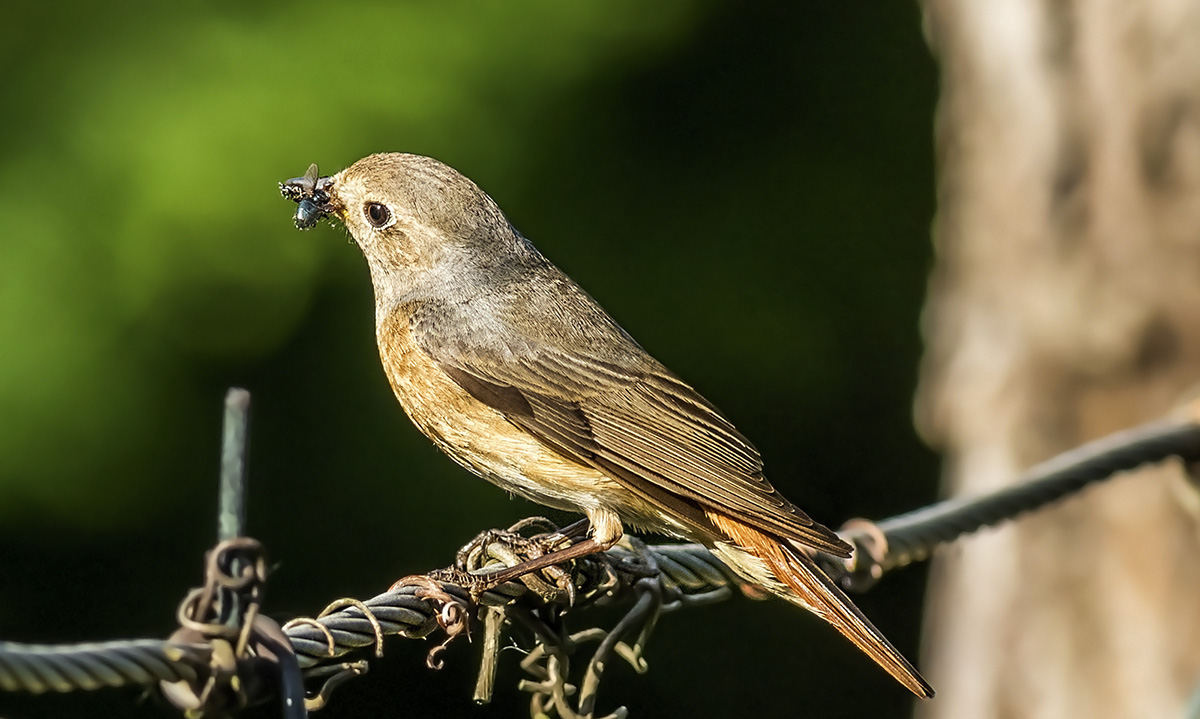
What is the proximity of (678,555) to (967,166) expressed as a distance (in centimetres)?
383

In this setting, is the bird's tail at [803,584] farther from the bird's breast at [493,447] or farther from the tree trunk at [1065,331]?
the tree trunk at [1065,331]

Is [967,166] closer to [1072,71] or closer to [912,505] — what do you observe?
[1072,71]

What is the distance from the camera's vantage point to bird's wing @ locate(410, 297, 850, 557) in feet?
11.5

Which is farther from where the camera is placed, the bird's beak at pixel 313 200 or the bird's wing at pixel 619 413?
the bird's beak at pixel 313 200

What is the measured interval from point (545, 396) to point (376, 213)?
2.83 ft

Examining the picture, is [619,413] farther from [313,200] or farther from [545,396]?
[313,200]

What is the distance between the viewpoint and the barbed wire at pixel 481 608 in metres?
1.89

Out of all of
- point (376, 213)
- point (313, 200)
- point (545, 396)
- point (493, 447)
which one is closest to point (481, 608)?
point (493, 447)

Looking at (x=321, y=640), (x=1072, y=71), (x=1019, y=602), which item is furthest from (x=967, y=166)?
(x=321, y=640)

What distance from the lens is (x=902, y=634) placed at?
8602 millimetres

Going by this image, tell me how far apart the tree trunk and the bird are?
2609 millimetres

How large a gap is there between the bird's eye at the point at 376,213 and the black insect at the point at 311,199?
0.54 ft

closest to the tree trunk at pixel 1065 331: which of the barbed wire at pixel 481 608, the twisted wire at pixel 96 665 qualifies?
the barbed wire at pixel 481 608

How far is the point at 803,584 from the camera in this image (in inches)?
135
